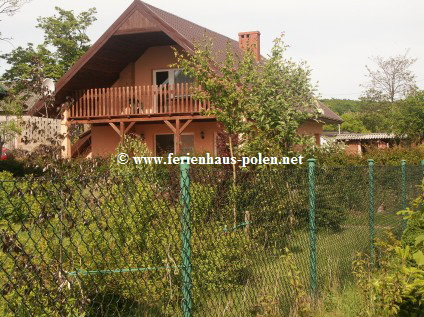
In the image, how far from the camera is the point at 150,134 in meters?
19.8

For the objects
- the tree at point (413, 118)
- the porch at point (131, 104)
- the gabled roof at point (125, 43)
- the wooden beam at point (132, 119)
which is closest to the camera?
the gabled roof at point (125, 43)

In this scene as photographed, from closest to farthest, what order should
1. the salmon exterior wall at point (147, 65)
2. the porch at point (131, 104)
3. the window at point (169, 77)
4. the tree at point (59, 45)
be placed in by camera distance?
the porch at point (131, 104) < the window at point (169, 77) < the salmon exterior wall at point (147, 65) < the tree at point (59, 45)

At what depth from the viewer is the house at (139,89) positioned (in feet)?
55.3

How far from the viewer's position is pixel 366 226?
6656 mm

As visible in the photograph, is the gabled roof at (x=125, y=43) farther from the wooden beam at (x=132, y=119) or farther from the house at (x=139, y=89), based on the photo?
the wooden beam at (x=132, y=119)

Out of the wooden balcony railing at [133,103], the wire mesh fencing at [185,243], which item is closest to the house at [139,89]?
the wooden balcony railing at [133,103]

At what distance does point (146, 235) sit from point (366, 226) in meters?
3.31

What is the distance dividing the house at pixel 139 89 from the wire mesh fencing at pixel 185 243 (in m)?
11.1

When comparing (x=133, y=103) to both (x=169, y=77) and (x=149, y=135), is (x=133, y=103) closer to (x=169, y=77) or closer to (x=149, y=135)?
(x=149, y=135)

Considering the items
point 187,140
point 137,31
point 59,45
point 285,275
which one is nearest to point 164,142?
point 187,140

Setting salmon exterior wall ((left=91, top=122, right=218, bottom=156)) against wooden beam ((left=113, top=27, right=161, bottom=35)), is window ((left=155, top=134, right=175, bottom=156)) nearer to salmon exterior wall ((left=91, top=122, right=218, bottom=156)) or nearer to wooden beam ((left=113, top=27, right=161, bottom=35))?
salmon exterior wall ((left=91, top=122, right=218, bottom=156))

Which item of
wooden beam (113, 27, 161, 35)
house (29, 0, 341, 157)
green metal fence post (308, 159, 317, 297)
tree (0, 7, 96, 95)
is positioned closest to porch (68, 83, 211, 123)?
house (29, 0, 341, 157)

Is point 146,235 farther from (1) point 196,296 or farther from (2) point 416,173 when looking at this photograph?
(2) point 416,173

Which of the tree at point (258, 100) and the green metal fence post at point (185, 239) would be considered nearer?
the green metal fence post at point (185, 239)
